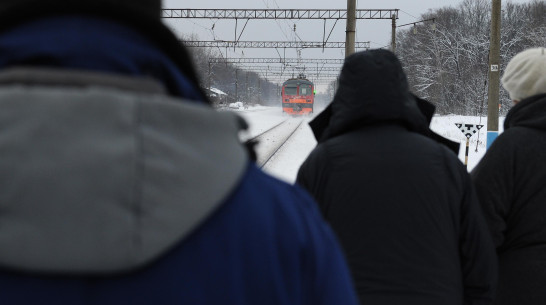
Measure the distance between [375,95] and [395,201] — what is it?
487mm

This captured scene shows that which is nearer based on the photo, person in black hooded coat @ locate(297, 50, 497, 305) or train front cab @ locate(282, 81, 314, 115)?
person in black hooded coat @ locate(297, 50, 497, 305)

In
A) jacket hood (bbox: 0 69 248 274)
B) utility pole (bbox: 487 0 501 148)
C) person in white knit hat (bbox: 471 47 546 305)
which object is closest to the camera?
jacket hood (bbox: 0 69 248 274)

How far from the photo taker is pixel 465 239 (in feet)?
7.88

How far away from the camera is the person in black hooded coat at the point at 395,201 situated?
2260 mm

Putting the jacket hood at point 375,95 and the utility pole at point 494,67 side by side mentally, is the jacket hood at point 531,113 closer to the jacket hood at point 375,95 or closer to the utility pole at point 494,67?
the jacket hood at point 375,95

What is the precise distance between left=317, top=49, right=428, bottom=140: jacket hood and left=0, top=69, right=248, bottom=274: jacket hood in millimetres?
1688

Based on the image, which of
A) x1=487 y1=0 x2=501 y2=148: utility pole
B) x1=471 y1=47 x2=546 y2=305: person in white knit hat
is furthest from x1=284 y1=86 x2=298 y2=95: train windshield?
x1=471 y1=47 x2=546 y2=305: person in white knit hat

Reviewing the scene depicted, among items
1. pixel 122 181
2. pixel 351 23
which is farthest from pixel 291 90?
pixel 122 181

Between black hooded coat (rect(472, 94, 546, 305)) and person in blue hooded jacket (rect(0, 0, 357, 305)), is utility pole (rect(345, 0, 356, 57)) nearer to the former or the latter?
black hooded coat (rect(472, 94, 546, 305))

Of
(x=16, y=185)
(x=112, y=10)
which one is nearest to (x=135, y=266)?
(x=16, y=185)

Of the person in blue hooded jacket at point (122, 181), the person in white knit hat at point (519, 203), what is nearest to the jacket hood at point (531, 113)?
the person in white knit hat at point (519, 203)

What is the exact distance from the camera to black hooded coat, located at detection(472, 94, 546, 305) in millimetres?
2621

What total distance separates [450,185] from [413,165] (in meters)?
0.20

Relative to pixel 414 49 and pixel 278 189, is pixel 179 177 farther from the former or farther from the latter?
pixel 414 49
